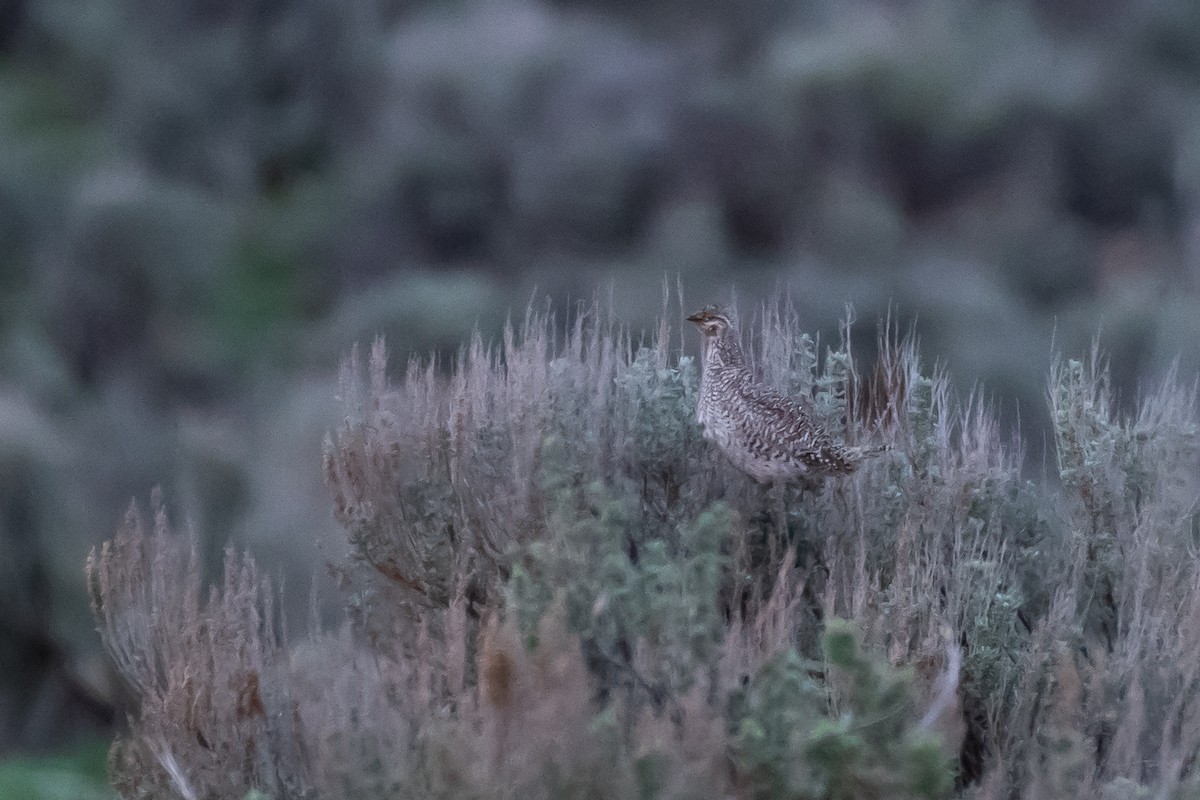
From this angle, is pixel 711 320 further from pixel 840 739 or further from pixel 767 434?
pixel 840 739

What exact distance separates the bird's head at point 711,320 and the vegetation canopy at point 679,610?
16cm

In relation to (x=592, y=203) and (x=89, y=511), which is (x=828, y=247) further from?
(x=89, y=511)

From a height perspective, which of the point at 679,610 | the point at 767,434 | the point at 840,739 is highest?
the point at 767,434

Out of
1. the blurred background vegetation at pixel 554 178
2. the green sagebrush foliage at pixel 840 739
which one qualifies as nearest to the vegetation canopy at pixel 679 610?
the green sagebrush foliage at pixel 840 739

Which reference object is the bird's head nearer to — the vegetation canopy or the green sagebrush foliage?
the vegetation canopy

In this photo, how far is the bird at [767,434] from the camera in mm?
4395

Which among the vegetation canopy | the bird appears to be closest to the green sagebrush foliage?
the vegetation canopy

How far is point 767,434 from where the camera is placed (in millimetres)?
4391

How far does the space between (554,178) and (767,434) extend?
15.6 metres

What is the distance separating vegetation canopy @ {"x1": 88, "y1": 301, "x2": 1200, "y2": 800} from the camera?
3.18 m

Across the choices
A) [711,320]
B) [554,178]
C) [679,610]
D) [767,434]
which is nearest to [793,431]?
[767,434]

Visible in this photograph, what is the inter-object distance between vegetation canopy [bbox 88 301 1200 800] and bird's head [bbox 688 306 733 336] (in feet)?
0.52

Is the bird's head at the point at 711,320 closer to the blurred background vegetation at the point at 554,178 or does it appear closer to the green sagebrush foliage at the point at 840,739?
the green sagebrush foliage at the point at 840,739

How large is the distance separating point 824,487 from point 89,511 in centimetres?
644
